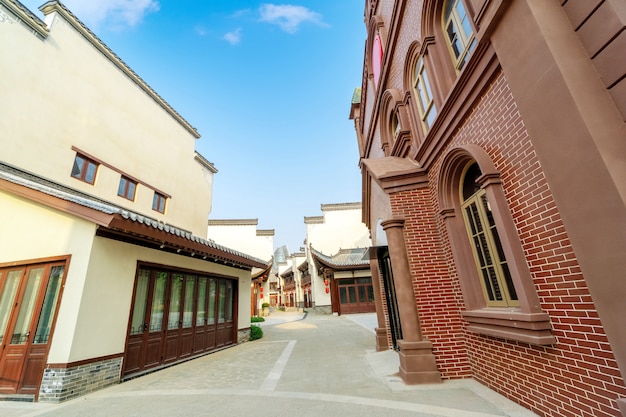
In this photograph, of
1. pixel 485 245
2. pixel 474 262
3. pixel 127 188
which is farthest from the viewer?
pixel 127 188

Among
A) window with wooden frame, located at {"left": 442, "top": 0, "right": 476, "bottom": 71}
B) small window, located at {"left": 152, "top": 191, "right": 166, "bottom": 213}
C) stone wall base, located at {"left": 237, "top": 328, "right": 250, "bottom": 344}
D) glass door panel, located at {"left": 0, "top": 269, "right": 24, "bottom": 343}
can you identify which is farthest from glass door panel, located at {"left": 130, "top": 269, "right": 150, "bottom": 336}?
window with wooden frame, located at {"left": 442, "top": 0, "right": 476, "bottom": 71}

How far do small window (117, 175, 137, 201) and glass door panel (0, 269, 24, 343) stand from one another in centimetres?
594

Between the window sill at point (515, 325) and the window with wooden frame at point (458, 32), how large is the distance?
3.68m

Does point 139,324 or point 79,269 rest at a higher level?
point 79,269

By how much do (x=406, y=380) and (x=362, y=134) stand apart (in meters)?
8.92

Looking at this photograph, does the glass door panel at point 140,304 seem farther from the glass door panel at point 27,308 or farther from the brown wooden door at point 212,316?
the brown wooden door at point 212,316

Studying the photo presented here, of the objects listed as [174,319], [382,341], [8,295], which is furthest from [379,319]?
[8,295]

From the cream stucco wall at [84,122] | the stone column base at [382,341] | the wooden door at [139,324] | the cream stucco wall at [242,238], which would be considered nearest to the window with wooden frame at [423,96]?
the stone column base at [382,341]

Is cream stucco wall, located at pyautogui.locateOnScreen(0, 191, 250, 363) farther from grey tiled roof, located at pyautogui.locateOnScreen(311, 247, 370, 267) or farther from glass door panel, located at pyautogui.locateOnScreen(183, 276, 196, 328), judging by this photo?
grey tiled roof, located at pyautogui.locateOnScreen(311, 247, 370, 267)

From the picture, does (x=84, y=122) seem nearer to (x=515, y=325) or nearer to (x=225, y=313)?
(x=225, y=313)

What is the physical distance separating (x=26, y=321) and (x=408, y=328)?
6.99 m

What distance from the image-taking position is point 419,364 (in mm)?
4086

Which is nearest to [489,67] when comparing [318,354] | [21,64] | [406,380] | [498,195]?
[498,195]

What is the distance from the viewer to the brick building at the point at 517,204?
1986 millimetres
